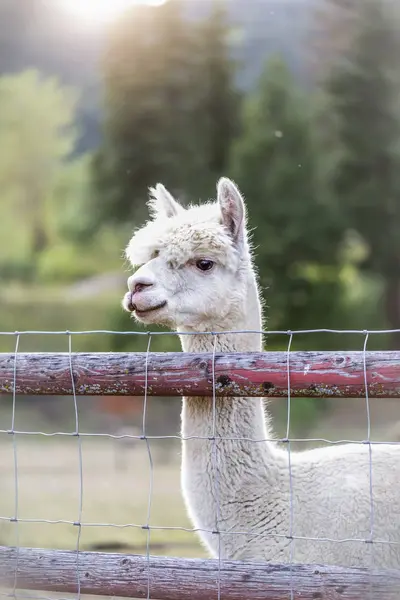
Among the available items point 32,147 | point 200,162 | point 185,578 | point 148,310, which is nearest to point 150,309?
point 148,310

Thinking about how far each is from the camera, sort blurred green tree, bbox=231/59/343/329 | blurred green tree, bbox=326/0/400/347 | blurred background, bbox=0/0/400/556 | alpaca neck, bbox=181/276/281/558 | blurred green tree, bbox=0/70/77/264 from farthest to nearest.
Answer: blurred green tree, bbox=0/70/77/264, blurred green tree, bbox=326/0/400/347, blurred background, bbox=0/0/400/556, blurred green tree, bbox=231/59/343/329, alpaca neck, bbox=181/276/281/558

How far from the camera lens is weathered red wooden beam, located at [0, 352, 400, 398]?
2441 mm

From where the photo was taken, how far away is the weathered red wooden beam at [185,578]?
2473 millimetres

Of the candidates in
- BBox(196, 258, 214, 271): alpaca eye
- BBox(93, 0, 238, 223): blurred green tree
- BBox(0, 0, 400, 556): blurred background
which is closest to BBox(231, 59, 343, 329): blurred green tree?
BBox(0, 0, 400, 556): blurred background

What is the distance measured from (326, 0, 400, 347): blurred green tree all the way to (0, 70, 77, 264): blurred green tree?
6.16 meters

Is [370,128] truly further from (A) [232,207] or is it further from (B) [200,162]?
(A) [232,207]

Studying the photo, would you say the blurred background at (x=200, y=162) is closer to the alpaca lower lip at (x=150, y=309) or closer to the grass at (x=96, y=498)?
the grass at (x=96, y=498)

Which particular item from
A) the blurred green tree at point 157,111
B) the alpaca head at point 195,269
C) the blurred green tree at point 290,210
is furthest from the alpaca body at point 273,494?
the blurred green tree at point 157,111

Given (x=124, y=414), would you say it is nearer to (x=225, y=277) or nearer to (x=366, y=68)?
(x=366, y=68)

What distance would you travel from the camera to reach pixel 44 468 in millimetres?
13133

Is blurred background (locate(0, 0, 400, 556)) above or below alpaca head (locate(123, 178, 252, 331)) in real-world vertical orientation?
above

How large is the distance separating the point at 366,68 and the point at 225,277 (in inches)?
603

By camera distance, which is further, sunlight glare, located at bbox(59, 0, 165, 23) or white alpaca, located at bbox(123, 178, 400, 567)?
sunlight glare, located at bbox(59, 0, 165, 23)

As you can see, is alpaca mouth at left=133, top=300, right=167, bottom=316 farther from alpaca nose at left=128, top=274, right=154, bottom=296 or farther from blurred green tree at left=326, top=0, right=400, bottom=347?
blurred green tree at left=326, top=0, right=400, bottom=347
